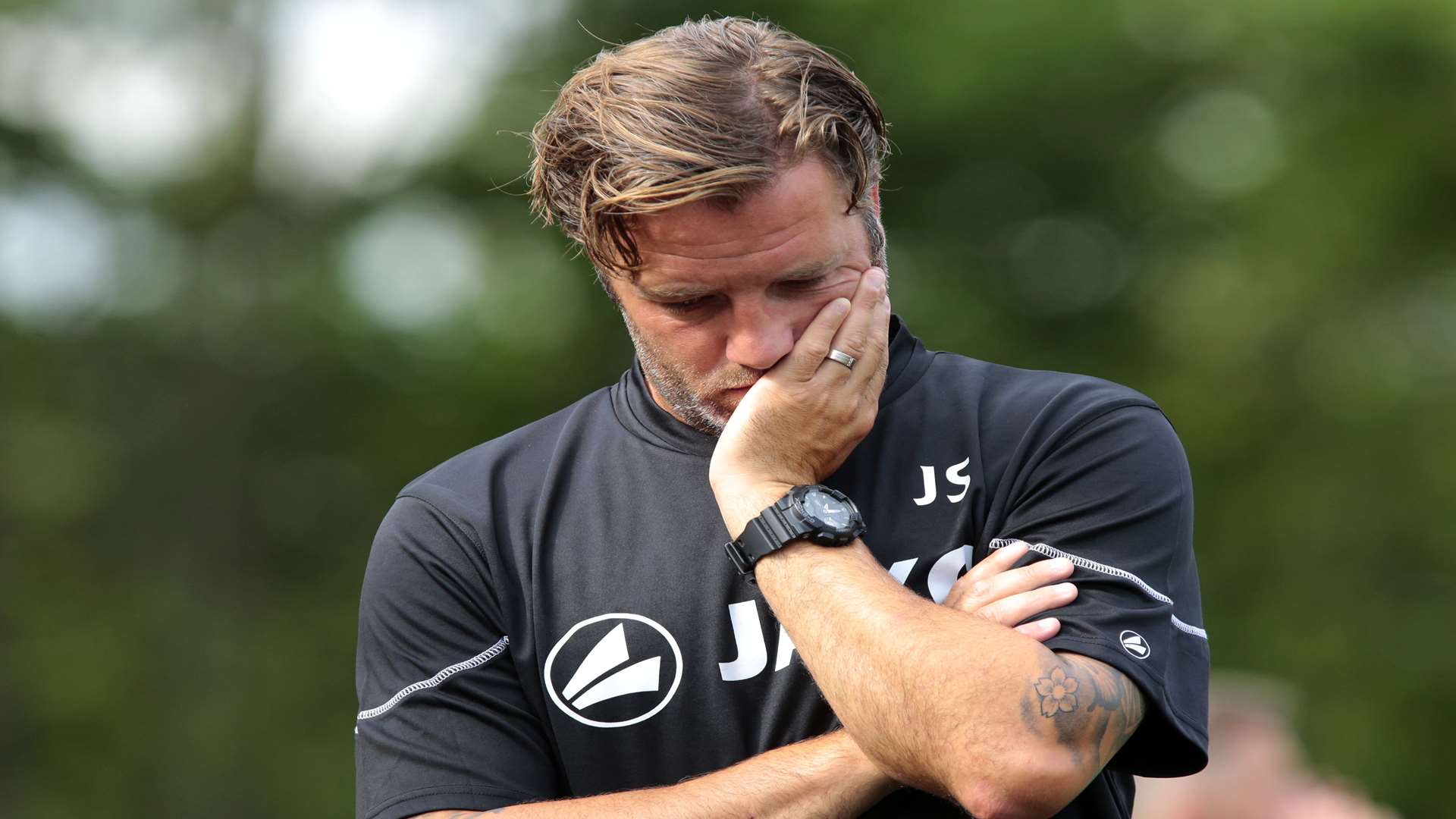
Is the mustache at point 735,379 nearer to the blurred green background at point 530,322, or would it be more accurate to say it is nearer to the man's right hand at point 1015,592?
the man's right hand at point 1015,592

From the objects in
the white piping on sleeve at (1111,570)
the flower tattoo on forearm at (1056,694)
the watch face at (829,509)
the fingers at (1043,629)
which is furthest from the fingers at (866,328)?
the flower tattoo on forearm at (1056,694)

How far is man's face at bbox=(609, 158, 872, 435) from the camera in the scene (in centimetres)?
299

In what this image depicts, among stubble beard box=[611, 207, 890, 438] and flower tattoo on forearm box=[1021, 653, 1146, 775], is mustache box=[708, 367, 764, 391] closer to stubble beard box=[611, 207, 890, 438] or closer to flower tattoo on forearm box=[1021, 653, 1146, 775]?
stubble beard box=[611, 207, 890, 438]

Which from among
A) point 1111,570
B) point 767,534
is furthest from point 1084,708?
point 767,534

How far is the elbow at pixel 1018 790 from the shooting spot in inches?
100.0

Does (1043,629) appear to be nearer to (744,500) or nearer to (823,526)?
(823,526)

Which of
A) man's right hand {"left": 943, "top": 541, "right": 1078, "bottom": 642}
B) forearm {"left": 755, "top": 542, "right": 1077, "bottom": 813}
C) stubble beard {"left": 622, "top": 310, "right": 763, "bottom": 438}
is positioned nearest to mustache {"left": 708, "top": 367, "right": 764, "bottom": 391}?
stubble beard {"left": 622, "top": 310, "right": 763, "bottom": 438}

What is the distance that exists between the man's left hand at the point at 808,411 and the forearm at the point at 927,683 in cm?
25

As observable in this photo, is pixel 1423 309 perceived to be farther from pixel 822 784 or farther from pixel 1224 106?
pixel 822 784

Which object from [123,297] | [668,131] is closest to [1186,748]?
[668,131]

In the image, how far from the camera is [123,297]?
593 inches

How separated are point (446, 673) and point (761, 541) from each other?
0.65 metres

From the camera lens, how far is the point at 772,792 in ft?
8.93

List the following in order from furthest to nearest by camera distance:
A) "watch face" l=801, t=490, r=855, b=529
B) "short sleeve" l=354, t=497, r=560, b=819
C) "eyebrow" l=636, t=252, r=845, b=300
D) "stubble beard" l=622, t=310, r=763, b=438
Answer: "stubble beard" l=622, t=310, r=763, b=438, "eyebrow" l=636, t=252, r=845, b=300, "short sleeve" l=354, t=497, r=560, b=819, "watch face" l=801, t=490, r=855, b=529
